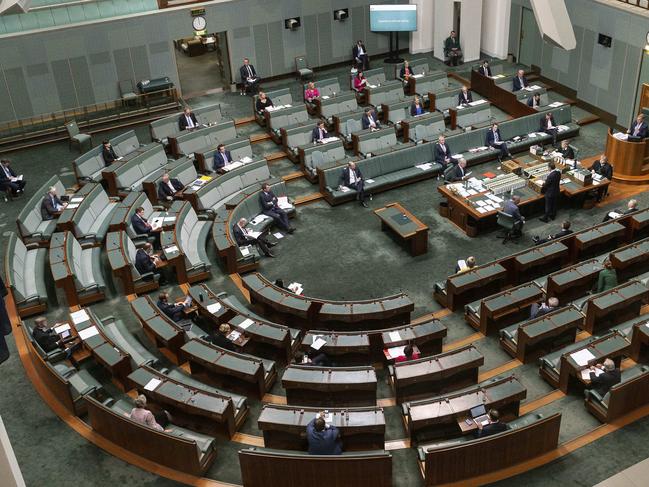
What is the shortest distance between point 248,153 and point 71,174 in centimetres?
484

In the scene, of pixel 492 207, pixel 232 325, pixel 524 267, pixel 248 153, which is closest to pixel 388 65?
pixel 248 153

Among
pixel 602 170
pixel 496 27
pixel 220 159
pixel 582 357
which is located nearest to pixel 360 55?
pixel 496 27

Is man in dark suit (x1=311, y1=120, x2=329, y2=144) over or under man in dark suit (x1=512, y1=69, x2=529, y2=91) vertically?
under

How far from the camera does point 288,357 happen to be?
12695mm

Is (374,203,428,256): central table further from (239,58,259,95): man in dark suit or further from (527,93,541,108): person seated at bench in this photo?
(239,58,259,95): man in dark suit

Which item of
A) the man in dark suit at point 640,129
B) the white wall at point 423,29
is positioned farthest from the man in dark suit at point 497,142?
the white wall at point 423,29

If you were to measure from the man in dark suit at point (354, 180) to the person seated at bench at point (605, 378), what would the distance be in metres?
8.18

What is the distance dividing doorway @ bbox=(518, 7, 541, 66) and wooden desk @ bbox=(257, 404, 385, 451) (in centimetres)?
1700

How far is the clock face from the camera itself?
76.8ft

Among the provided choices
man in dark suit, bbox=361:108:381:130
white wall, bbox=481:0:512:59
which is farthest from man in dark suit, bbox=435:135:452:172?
white wall, bbox=481:0:512:59

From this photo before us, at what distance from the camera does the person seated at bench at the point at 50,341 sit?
12438 millimetres

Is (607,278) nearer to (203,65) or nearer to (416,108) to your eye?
(416,108)

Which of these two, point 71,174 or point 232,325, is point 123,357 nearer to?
point 232,325

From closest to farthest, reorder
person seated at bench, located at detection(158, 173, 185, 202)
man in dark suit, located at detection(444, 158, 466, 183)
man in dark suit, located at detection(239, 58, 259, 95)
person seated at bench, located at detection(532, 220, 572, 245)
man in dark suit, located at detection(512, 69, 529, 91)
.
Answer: person seated at bench, located at detection(532, 220, 572, 245) → person seated at bench, located at detection(158, 173, 185, 202) → man in dark suit, located at detection(444, 158, 466, 183) → man in dark suit, located at detection(512, 69, 529, 91) → man in dark suit, located at detection(239, 58, 259, 95)
